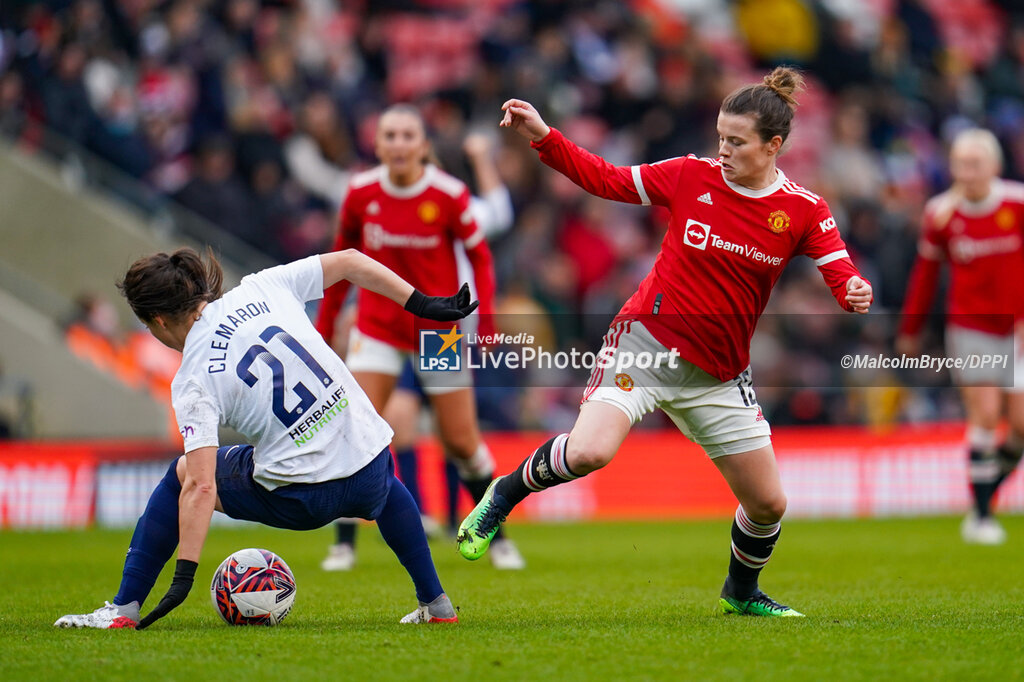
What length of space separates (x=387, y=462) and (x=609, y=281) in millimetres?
10176

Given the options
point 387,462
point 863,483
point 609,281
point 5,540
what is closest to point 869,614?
point 387,462

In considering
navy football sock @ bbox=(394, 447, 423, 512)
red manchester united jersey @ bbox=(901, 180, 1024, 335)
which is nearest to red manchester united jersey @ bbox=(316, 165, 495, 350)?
navy football sock @ bbox=(394, 447, 423, 512)

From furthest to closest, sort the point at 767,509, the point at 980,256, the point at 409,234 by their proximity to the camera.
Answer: the point at 980,256
the point at 409,234
the point at 767,509

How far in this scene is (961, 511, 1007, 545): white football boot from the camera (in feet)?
33.7

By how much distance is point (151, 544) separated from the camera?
17.6 ft

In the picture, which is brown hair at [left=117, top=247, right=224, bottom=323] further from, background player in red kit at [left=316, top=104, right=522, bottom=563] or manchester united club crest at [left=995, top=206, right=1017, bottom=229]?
manchester united club crest at [left=995, top=206, right=1017, bottom=229]

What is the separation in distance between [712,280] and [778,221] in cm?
38

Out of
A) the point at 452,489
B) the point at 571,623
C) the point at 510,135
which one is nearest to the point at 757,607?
the point at 571,623

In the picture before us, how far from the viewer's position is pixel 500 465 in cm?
1356

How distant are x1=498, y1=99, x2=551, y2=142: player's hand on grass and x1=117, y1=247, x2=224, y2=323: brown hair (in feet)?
4.51

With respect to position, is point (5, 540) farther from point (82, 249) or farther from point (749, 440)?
point (749, 440)

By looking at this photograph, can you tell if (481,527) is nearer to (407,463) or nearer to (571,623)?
(571,623)

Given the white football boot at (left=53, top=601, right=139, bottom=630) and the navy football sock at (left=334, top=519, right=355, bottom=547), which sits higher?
the navy football sock at (left=334, top=519, right=355, bottom=547)

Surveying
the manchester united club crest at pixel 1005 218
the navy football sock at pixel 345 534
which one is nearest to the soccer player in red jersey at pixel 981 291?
the manchester united club crest at pixel 1005 218
